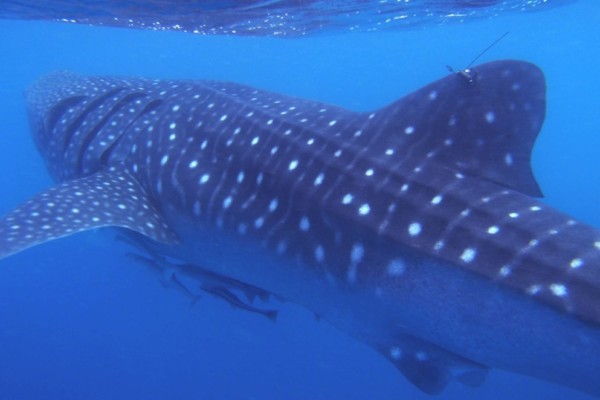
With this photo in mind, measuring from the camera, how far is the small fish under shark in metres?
2.99

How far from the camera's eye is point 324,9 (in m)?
14.1

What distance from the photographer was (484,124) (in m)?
3.74

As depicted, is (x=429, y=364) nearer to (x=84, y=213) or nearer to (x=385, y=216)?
(x=385, y=216)

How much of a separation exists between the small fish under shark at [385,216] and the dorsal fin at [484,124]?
0.01m

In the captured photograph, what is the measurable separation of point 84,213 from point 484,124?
11.6ft

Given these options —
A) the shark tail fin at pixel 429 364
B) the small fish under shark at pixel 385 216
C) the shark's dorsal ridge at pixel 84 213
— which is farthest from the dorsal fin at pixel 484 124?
the shark's dorsal ridge at pixel 84 213

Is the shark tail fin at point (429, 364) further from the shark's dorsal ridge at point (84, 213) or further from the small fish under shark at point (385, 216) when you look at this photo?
the shark's dorsal ridge at point (84, 213)

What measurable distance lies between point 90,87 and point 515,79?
213 inches

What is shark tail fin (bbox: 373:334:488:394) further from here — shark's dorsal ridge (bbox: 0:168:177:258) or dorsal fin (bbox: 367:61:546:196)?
shark's dorsal ridge (bbox: 0:168:177:258)

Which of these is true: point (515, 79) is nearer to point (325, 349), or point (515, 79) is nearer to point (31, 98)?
point (31, 98)

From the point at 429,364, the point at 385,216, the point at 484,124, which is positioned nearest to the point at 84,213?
the point at 385,216

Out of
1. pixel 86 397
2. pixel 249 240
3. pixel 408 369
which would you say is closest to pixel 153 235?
pixel 249 240

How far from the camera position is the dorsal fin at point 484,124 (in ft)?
12.0

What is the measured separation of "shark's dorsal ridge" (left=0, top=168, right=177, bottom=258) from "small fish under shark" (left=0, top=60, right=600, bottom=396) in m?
0.02
